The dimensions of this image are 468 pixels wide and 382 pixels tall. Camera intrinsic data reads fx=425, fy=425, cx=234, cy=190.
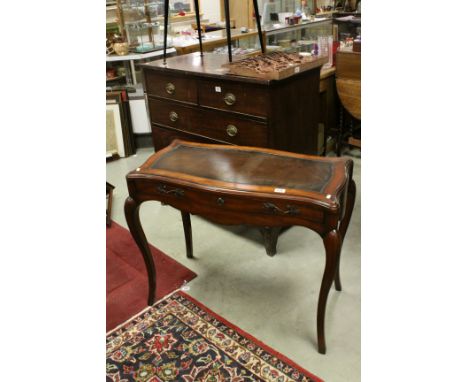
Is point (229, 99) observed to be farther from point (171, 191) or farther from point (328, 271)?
point (328, 271)

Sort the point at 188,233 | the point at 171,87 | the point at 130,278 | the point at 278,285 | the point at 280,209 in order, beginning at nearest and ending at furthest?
the point at 280,209
the point at 278,285
the point at 130,278
the point at 188,233
the point at 171,87

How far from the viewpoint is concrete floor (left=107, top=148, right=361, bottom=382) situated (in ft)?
6.10

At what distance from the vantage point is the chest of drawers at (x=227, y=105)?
7.43ft

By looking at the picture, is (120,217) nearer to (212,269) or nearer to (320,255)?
(212,269)

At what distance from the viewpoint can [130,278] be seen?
2.36m

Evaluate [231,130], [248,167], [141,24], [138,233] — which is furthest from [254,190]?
[141,24]

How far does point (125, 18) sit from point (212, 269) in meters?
2.82

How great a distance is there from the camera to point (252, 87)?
2234 mm

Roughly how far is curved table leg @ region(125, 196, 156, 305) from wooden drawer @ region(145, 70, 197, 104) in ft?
3.04

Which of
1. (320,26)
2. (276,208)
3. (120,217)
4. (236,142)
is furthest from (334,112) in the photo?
(276,208)

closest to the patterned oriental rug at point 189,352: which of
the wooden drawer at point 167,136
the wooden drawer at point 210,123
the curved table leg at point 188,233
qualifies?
the curved table leg at point 188,233

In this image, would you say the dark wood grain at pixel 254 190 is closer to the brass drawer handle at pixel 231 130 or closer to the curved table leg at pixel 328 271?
the curved table leg at pixel 328 271

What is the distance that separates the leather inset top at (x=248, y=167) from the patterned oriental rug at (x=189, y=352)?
29.0 inches

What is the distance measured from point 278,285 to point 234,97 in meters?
1.04
